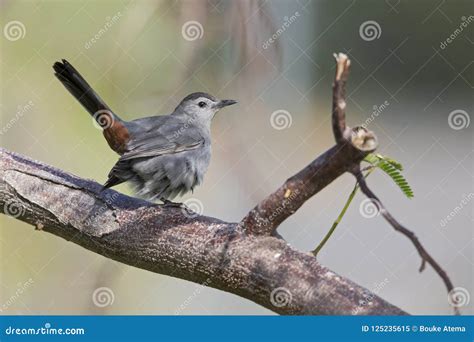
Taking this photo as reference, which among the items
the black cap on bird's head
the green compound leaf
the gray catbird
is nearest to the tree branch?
the green compound leaf

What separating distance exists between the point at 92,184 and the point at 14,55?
1.22 metres

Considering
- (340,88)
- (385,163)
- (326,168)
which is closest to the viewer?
(340,88)

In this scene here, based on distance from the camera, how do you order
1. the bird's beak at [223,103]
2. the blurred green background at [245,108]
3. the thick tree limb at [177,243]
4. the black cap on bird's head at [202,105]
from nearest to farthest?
1. the thick tree limb at [177,243]
2. the blurred green background at [245,108]
3. the bird's beak at [223,103]
4. the black cap on bird's head at [202,105]

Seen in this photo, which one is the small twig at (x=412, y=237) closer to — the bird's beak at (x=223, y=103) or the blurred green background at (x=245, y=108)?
the blurred green background at (x=245, y=108)

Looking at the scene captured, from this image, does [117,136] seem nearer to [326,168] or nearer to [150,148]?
[150,148]

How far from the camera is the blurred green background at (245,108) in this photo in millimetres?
3129

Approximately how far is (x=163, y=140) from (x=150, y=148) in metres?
0.15

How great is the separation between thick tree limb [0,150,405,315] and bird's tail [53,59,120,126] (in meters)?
0.38

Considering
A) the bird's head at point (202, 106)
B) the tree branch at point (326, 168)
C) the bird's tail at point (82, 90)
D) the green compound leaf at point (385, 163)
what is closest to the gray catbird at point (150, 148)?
the bird's tail at point (82, 90)

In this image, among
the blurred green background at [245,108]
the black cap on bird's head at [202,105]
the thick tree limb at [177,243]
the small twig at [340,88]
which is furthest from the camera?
the black cap on bird's head at [202,105]

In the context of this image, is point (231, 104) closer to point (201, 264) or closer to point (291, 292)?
point (201, 264)

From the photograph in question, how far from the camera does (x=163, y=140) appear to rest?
3.63 meters

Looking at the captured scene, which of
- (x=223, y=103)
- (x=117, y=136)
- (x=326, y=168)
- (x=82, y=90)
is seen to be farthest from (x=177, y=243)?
(x=223, y=103)

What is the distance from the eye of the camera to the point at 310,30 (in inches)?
212
